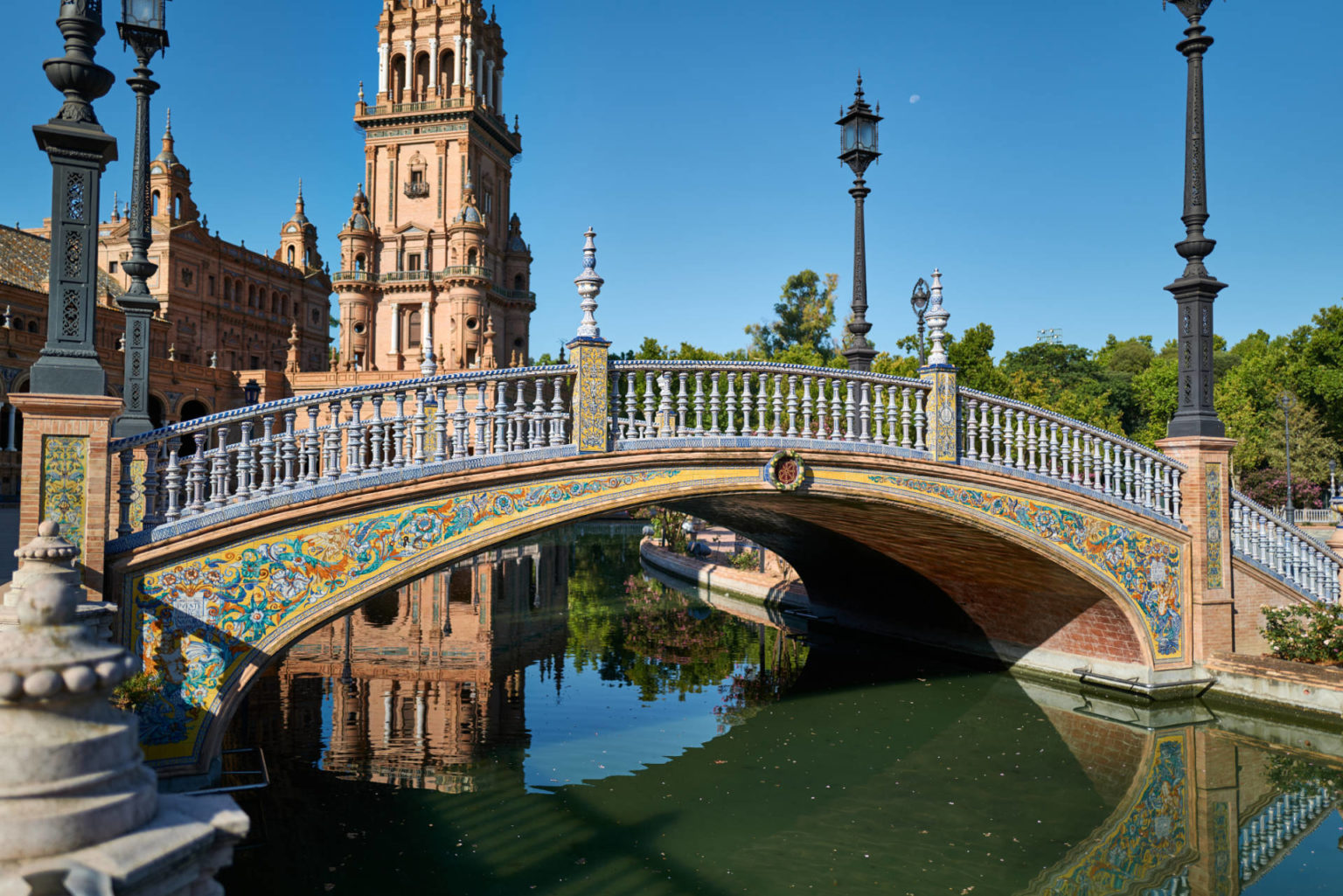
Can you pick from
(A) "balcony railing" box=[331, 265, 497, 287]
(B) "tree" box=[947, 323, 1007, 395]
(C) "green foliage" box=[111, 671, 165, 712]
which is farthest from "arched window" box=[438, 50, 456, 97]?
(C) "green foliage" box=[111, 671, 165, 712]

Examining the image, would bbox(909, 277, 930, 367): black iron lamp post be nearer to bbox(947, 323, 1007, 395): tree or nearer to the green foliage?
the green foliage

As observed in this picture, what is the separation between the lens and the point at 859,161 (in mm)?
15008

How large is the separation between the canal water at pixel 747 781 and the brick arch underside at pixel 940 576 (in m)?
0.76

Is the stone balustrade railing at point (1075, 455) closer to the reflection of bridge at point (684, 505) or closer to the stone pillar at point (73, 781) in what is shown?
the reflection of bridge at point (684, 505)

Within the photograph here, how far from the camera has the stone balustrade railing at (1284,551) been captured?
13.4m

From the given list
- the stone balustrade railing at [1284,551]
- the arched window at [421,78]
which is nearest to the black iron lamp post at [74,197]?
the stone balustrade railing at [1284,551]

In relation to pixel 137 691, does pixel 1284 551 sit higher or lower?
higher

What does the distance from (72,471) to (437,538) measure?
298 cm

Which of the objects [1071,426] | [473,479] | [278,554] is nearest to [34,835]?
[278,554]

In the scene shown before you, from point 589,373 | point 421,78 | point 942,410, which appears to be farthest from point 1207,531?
point 421,78

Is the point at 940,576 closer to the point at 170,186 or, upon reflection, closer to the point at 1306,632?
the point at 1306,632

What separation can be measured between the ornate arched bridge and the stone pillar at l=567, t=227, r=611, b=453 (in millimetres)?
25

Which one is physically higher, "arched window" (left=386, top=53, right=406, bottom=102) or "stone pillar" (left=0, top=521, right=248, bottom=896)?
"arched window" (left=386, top=53, right=406, bottom=102)

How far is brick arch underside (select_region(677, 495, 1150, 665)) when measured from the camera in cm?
1262
